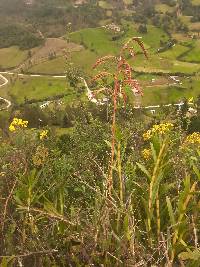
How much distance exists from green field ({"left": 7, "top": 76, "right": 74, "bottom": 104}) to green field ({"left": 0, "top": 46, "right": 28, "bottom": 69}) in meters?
15.9

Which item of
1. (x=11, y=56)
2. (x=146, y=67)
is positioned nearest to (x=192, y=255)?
(x=146, y=67)

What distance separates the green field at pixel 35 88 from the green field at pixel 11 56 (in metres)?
15.9

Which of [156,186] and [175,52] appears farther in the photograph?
[175,52]

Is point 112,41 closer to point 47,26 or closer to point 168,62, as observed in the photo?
point 168,62

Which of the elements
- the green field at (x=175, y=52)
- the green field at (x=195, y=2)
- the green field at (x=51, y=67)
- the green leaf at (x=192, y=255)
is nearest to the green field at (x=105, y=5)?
the green field at (x=195, y=2)

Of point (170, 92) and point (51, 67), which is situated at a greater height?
point (170, 92)


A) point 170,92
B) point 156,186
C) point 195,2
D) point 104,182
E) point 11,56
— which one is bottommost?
point 11,56

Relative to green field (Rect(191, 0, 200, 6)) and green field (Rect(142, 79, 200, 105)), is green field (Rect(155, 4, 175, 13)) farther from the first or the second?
green field (Rect(142, 79, 200, 105))

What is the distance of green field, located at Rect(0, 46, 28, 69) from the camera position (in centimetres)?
10541

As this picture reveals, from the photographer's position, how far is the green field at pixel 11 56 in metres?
105

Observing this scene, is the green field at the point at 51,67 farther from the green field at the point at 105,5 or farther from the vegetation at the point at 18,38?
the green field at the point at 105,5

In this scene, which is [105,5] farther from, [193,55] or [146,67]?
[146,67]

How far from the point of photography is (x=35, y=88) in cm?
8369

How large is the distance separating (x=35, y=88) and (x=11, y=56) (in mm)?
31101
